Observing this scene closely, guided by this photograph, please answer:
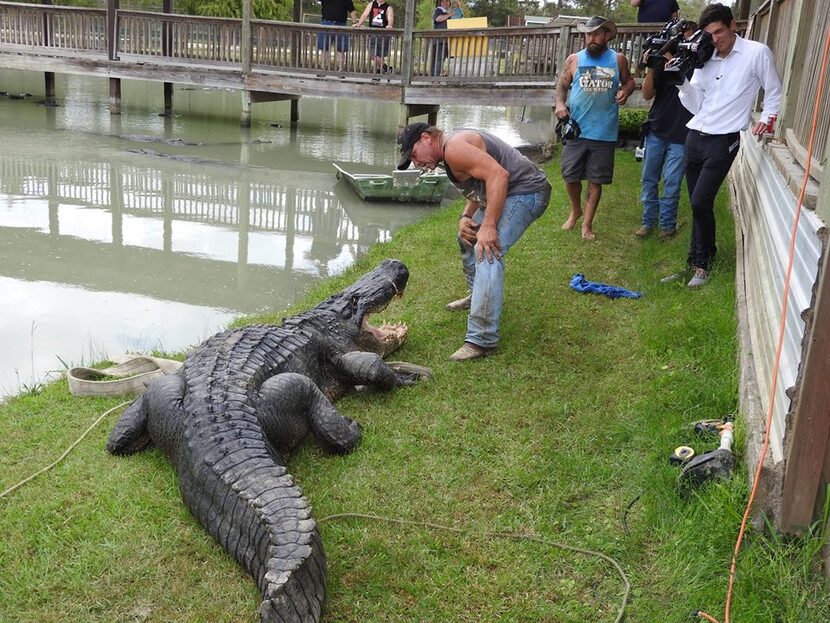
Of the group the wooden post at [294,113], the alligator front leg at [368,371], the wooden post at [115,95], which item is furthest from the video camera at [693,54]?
the wooden post at [115,95]

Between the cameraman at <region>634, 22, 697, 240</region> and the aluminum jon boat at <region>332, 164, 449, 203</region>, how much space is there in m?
3.29

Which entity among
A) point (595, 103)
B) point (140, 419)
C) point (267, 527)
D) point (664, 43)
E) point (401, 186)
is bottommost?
point (140, 419)

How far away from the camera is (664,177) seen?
639cm

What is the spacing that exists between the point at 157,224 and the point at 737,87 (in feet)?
19.5

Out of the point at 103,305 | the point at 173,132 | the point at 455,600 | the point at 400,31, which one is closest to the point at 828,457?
the point at 455,600

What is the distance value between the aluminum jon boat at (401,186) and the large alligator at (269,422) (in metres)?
4.65

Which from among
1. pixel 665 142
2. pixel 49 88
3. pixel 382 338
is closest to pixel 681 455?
pixel 382 338

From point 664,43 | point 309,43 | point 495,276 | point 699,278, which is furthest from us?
point 309,43

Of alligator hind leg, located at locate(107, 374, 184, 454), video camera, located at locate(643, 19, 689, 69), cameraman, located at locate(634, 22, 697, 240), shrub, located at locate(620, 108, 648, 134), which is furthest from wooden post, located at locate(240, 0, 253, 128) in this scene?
alligator hind leg, located at locate(107, 374, 184, 454)

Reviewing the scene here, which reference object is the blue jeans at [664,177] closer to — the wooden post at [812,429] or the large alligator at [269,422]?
the large alligator at [269,422]

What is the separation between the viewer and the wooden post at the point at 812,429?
2.36 m

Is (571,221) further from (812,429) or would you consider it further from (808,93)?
(812,429)

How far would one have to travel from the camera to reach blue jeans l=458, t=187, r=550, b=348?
14.3ft

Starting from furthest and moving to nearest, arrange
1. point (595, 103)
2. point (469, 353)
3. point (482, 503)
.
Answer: point (595, 103), point (469, 353), point (482, 503)
